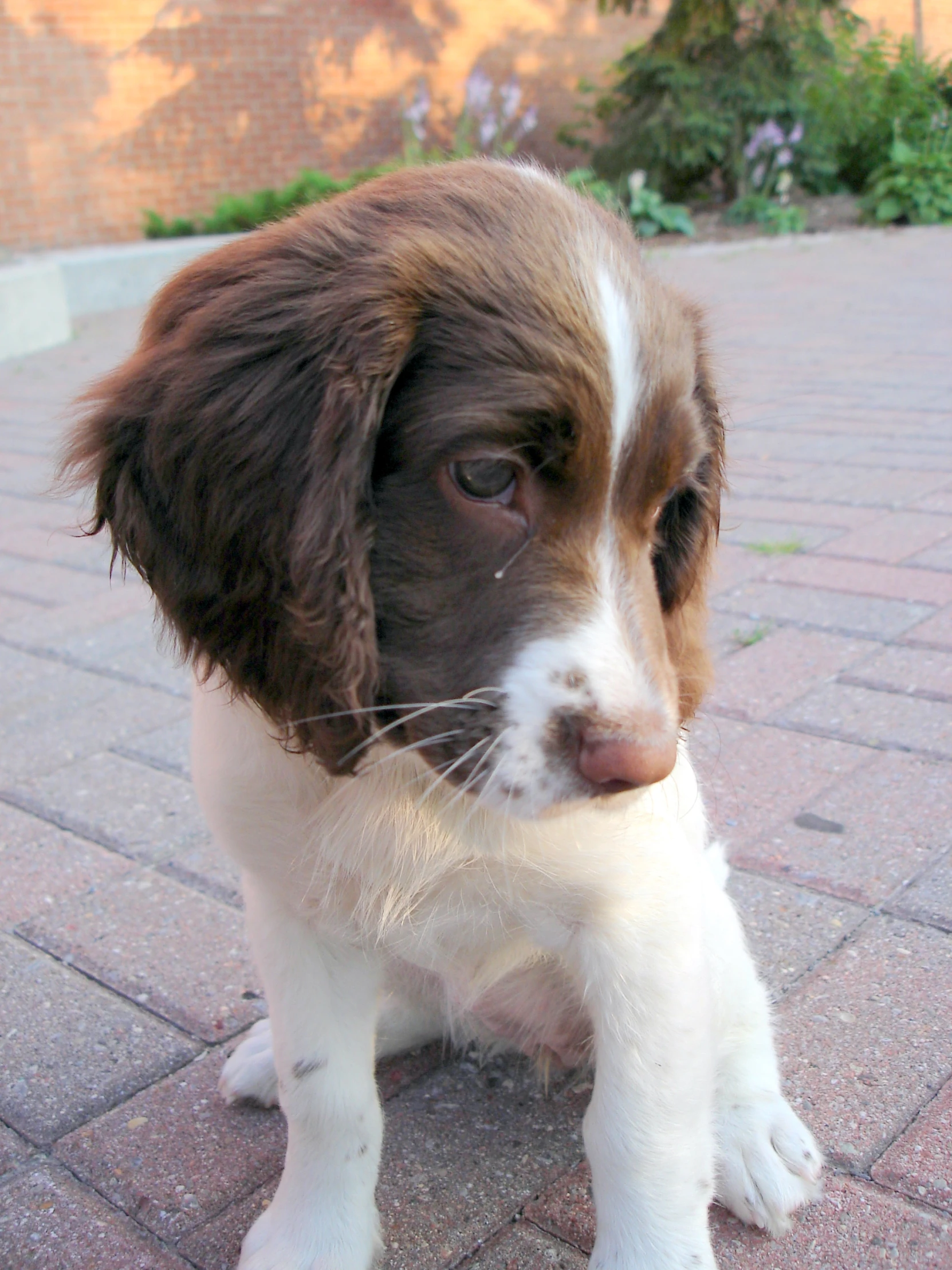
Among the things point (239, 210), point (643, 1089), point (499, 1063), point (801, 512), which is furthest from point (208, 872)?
point (239, 210)

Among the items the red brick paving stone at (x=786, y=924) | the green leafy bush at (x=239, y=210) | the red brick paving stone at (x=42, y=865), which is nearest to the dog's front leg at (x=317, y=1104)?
the red brick paving stone at (x=786, y=924)

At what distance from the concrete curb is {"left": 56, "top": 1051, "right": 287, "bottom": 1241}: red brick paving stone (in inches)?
313

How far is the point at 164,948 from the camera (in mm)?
2631

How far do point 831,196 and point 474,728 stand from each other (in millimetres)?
17930

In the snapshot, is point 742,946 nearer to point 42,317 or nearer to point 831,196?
point 42,317

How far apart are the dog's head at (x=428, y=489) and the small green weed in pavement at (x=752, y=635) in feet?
7.56

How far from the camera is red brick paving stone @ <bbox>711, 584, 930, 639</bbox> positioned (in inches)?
154

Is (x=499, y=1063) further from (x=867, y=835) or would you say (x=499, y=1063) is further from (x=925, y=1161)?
(x=867, y=835)

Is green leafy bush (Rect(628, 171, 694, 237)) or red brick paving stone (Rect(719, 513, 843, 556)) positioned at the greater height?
red brick paving stone (Rect(719, 513, 843, 556))

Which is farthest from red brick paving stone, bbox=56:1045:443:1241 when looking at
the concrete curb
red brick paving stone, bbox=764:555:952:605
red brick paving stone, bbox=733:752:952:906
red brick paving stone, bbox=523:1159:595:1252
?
the concrete curb

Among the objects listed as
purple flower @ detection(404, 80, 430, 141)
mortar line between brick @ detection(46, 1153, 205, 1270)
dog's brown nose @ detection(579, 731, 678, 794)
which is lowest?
mortar line between brick @ detection(46, 1153, 205, 1270)

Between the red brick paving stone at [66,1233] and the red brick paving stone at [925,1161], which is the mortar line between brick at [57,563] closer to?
the red brick paving stone at [66,1233]

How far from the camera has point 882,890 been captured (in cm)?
260

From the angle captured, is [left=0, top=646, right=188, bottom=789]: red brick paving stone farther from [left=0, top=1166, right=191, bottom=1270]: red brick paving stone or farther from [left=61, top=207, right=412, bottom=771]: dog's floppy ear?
[left=61, top=207, right=412, bottom=771]: dog's floppy ear
